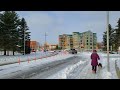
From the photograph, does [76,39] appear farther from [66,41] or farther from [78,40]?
[66,41]

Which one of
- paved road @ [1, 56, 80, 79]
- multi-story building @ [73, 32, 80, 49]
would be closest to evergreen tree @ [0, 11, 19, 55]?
paved road @ [1, 56, 80, 79]

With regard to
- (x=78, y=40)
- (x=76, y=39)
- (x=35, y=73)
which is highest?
(x=76, y=39)

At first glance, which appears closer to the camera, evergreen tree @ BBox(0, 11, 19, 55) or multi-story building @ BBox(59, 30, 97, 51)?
evergreen tree @ BBox(0, 11, 19, 55)

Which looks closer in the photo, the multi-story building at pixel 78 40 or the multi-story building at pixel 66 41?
the multi-story building at pixel 78 40

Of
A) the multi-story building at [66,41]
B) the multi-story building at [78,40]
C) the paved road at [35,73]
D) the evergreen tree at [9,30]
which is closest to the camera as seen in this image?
the paved road at [35,73]

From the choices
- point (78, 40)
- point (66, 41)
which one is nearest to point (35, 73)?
point (78, 40)

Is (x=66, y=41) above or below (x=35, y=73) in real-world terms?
above

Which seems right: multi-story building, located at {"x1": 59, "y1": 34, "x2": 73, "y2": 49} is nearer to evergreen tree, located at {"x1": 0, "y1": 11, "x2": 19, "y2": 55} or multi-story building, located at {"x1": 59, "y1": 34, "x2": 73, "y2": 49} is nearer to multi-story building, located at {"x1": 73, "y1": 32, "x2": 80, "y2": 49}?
multi-story building, located at {"x1": 73, "y1": 32, "x2": 80, "y2": 49}

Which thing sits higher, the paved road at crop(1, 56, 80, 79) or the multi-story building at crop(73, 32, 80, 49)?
the multi-story building at crop(73, 32, 80, 49)

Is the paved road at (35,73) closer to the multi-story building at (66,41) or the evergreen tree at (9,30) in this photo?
the evergreen tree at (9,30)

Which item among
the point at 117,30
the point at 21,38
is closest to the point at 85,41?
the point at 117,30

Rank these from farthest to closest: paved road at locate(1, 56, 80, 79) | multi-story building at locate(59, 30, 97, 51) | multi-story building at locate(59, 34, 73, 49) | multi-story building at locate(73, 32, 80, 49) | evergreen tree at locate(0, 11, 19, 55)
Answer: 1. multi-story building at locate(59, 34, 73, 49)
2. multi-story building at locate(73, 32, 80, 49)
3. multi-story building at locate(59, 30, 97, 51)
4. evergreen tree at locate(0, 11, 19, 55)
5. paved road at locate(1, 56, 80, 79)

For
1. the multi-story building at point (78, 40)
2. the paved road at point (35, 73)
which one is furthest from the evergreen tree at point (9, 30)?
the paved road at point (35, 73)
